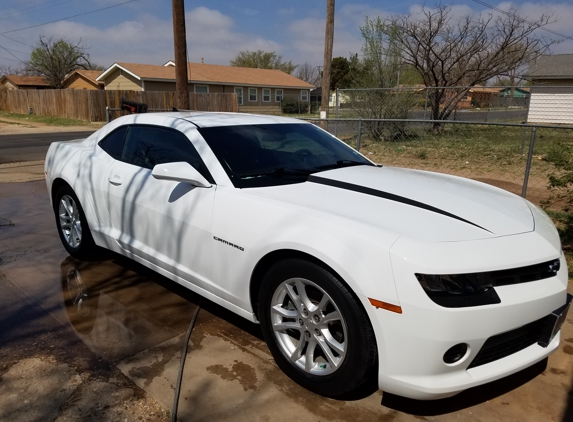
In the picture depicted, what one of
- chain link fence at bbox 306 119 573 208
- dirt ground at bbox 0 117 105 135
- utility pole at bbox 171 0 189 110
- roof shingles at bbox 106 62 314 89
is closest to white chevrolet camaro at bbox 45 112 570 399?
chain link fence at bbox 306 119 573 208

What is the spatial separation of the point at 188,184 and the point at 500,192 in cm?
233

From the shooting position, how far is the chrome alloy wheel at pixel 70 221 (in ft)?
15.5

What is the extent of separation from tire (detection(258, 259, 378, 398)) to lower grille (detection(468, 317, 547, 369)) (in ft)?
1.77

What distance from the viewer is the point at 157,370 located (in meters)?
A: 2.95

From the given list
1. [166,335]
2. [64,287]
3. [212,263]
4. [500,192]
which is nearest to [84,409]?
[166,335]

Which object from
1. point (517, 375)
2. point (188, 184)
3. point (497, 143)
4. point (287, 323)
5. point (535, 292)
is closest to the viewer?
point (535, 292)

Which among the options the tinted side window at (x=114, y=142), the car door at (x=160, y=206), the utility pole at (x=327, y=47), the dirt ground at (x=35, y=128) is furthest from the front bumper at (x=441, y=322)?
the dirt ground at (x=35, y=128)

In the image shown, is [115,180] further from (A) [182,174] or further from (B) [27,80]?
(B) [27,80]

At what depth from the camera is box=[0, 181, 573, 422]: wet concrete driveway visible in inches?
102

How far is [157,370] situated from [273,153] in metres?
1.79

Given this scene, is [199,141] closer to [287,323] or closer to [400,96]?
[287,323]

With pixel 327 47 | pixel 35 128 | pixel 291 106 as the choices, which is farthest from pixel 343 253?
pixel 291 106

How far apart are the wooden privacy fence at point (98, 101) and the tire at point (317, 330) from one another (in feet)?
90.8

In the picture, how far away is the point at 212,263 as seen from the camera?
10.4 ft
